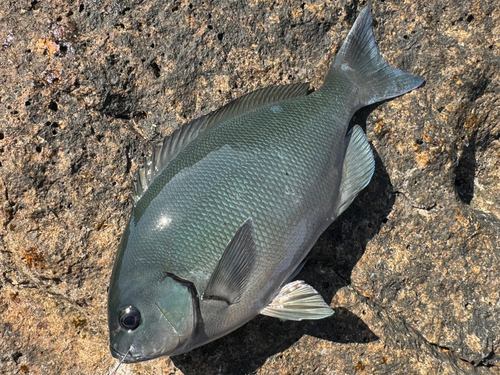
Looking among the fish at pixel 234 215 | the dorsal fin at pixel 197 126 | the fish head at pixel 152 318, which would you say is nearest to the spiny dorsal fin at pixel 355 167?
the fish at pixel 234 215

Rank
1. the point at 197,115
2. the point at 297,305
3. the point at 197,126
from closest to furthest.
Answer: the point at 297,305, the point at 197,126, the point at 197,115

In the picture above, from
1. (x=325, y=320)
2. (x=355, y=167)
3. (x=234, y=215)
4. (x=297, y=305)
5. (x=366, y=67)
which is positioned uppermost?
(x=366, y=67)

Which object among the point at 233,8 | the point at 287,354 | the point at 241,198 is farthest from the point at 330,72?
the point at 287,354

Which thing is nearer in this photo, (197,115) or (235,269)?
(235,269)

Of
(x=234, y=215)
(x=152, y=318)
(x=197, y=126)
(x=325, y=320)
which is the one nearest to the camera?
(x=152, y=318)

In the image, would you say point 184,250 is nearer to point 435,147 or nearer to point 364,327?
point 364,327

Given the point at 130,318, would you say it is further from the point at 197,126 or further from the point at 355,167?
the point at 355,167

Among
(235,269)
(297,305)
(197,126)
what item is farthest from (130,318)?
(197,126)
